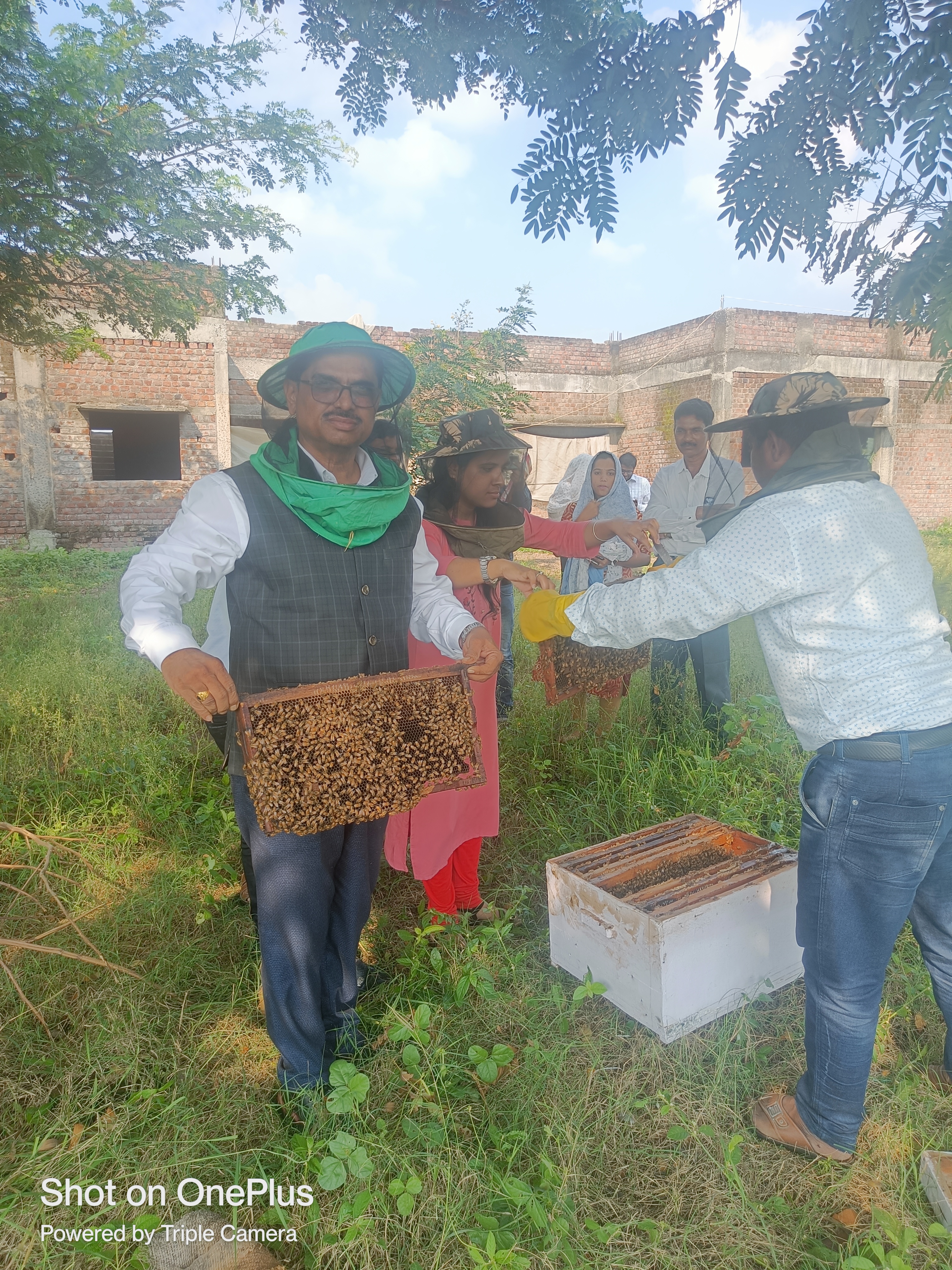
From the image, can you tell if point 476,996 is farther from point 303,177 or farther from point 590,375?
point 590,375

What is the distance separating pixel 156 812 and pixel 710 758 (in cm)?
313

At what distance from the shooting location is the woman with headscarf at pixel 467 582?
3121mm

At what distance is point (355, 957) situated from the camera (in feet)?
8.95

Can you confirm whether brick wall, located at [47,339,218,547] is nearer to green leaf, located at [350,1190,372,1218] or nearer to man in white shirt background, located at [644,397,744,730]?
man in white shirt background, located at [644,397,744,730]

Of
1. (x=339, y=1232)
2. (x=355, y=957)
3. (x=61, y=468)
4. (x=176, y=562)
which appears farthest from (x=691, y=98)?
(x=61, y=468)

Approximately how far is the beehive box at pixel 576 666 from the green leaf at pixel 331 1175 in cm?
277

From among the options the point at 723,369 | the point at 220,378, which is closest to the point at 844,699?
the point at 220,378

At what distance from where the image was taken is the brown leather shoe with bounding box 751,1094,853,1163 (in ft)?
7.42

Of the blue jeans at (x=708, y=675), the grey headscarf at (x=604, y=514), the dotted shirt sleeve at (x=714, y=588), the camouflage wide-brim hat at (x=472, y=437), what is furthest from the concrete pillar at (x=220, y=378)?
the dotted shirt sleeve at (x=714, y=588)

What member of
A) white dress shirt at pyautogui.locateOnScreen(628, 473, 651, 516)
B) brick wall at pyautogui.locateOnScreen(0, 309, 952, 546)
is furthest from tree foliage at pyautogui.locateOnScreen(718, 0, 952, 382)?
brick wall at pyautogui.locateOnScreen(0, 309, 952, 546)

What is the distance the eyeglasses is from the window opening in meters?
12.7

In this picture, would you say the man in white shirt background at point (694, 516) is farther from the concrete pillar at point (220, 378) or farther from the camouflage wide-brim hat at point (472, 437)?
the concrete pillar at point (220, 378)

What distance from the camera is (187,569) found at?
2.20 m

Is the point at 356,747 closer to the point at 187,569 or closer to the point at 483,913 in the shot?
the point at 187,569
